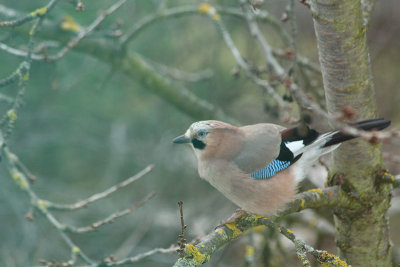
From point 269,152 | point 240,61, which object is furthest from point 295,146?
point 240,61

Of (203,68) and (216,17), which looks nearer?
(216,17)

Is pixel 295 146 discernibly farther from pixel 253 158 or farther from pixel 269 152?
pixel 253 158

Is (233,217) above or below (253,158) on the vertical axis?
below

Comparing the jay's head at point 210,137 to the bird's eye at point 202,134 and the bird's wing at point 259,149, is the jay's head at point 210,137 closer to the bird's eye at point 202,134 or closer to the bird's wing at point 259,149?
the bird's eye at point 202,134

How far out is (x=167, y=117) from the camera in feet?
23.0

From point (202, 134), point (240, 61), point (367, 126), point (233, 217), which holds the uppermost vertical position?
point (240, 61)

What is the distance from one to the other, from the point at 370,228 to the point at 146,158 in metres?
3.27

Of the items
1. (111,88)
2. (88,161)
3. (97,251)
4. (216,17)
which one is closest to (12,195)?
(97,251)

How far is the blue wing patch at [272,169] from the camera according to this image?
3686 mm

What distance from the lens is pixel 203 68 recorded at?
721 cm

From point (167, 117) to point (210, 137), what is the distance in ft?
11.0

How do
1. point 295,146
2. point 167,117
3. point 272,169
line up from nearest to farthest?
point 295,146
point 272,169
point 167,117

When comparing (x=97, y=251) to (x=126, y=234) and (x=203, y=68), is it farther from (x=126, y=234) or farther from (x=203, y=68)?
(x=203, y=68)

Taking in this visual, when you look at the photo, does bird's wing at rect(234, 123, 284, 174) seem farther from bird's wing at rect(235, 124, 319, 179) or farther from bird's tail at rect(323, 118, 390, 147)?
bird's tail at rect(323, 118, 390, 147)
